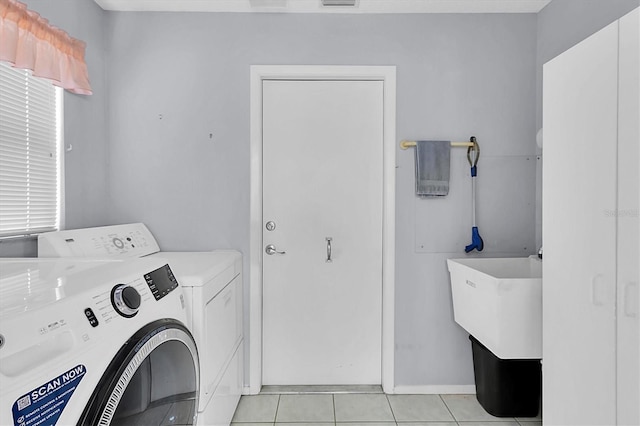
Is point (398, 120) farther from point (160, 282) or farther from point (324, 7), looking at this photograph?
point (160, 282)

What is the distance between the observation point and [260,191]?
2.38 metres

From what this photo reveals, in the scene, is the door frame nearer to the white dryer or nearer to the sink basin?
the white dryer

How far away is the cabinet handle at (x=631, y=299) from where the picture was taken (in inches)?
44.8

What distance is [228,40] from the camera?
7.64 feet

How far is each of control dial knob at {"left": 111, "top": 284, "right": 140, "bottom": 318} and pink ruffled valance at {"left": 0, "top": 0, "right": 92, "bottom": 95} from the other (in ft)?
3.74

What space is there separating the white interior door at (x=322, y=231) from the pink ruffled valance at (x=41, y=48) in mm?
979

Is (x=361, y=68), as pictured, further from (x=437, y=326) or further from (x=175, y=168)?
(x=437, y=326)

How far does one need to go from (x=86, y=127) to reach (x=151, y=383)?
1677mm

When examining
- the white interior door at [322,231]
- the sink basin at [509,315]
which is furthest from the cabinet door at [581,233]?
the white interior door at [322,231]

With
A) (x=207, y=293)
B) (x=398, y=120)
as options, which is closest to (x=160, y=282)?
(x=207, y=293)

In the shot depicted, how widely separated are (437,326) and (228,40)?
7.02ft

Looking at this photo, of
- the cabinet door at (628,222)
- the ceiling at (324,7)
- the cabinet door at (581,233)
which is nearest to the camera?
the cabinet door at (628,222)

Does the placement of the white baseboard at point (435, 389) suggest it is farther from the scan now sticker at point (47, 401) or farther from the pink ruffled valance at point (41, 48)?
the pink ruffled valance at point (41, 48)

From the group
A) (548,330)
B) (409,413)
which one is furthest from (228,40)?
(409,413)
